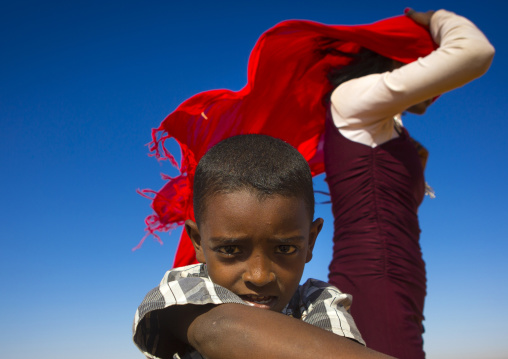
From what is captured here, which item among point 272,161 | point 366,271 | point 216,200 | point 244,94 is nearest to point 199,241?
point 216,200

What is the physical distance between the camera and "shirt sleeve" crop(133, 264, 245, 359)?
1.08 metres

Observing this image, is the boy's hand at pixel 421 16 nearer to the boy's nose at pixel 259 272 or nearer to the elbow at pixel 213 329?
the boy's nose at pixel 259 272

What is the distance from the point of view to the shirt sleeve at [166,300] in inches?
42.4

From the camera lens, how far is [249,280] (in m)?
1.20

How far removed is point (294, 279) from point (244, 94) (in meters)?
1.46

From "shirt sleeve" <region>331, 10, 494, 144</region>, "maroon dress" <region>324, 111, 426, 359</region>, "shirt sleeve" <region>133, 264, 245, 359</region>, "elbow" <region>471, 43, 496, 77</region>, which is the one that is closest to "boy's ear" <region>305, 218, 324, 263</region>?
"shirt sleeve" <region>133, 264, 245, 359</region>

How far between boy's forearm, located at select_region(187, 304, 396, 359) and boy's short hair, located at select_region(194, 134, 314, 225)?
1.07 feet

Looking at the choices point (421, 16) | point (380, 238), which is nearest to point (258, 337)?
point (380, 238)

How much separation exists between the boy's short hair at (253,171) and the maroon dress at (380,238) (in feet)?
3.03

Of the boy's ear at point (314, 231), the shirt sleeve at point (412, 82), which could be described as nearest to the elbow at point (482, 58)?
the shirt sleeve at point (412, 82)

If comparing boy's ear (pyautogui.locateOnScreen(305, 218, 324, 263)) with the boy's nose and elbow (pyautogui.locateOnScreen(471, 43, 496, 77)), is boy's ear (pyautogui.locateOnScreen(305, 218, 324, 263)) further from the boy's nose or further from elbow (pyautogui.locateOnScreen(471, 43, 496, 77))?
elbow (pyautogui.locateOnScreen(471, 43, 496, 77))

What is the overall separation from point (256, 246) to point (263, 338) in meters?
0.29

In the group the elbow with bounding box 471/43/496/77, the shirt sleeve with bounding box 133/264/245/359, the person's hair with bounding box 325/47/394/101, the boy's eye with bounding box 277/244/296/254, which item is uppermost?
the person's hair with bounding box 325/47/394/101

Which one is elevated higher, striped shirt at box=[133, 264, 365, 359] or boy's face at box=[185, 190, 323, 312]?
boy's face at box=[185, 190, 323, 312]
